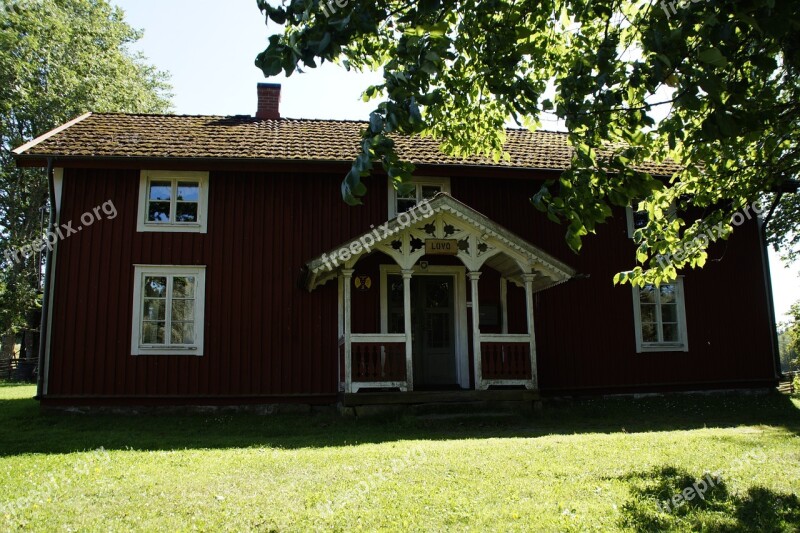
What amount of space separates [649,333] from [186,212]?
1067 centimetres

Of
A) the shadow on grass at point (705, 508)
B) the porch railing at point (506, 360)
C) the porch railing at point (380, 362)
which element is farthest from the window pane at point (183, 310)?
the shadow on grass at point (705, 508)

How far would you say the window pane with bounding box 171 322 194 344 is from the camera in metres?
12.5

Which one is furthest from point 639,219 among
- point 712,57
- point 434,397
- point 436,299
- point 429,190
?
point 712,57

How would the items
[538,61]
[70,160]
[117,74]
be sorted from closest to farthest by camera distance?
[538,61], [70,160], [117,74]

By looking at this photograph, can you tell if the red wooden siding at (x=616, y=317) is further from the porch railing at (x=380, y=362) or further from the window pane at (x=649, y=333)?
the porch railing at (x=380, y=362)

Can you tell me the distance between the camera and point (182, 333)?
41.2 ft

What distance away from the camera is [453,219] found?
38.0 ft

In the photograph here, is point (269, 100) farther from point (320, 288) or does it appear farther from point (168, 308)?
point (168, 308)

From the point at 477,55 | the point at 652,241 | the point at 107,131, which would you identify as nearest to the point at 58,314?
the point at 107,131

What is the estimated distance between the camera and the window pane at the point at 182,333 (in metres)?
12.5

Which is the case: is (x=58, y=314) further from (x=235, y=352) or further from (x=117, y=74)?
(x=117, y=74)

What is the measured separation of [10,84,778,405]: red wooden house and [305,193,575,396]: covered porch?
37mm

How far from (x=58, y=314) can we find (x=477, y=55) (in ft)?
31.9

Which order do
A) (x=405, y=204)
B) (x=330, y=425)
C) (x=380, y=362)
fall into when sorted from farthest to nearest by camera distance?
(x=405, y=204) → (x=380, y=362) → (x=330, y=425)
